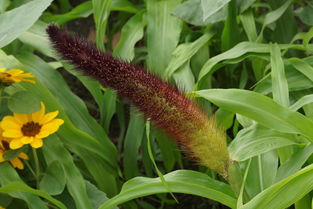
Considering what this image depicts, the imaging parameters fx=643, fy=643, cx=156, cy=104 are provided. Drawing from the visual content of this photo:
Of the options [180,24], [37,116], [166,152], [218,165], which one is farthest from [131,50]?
[218,165]

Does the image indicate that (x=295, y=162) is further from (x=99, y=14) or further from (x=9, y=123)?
(x=99, y=14)

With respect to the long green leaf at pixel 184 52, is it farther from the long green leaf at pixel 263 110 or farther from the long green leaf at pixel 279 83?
the long green leaf at pixel 263 110

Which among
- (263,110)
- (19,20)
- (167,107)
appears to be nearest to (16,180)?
(19,20)

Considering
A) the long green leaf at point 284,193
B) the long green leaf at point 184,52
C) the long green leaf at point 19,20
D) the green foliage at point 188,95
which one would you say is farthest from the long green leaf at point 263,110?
the long green leaf at point 184,52

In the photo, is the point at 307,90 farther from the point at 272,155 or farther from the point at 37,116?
the point at 37,116

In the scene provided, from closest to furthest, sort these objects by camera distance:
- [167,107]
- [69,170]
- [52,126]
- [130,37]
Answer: [167,107] < [52,126] < [69,170] < [130,37]

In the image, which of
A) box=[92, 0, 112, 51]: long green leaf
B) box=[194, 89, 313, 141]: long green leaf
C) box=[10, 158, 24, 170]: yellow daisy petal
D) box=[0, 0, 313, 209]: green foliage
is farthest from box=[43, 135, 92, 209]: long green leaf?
box=[194, 89, 313, 141]: long green leaf
